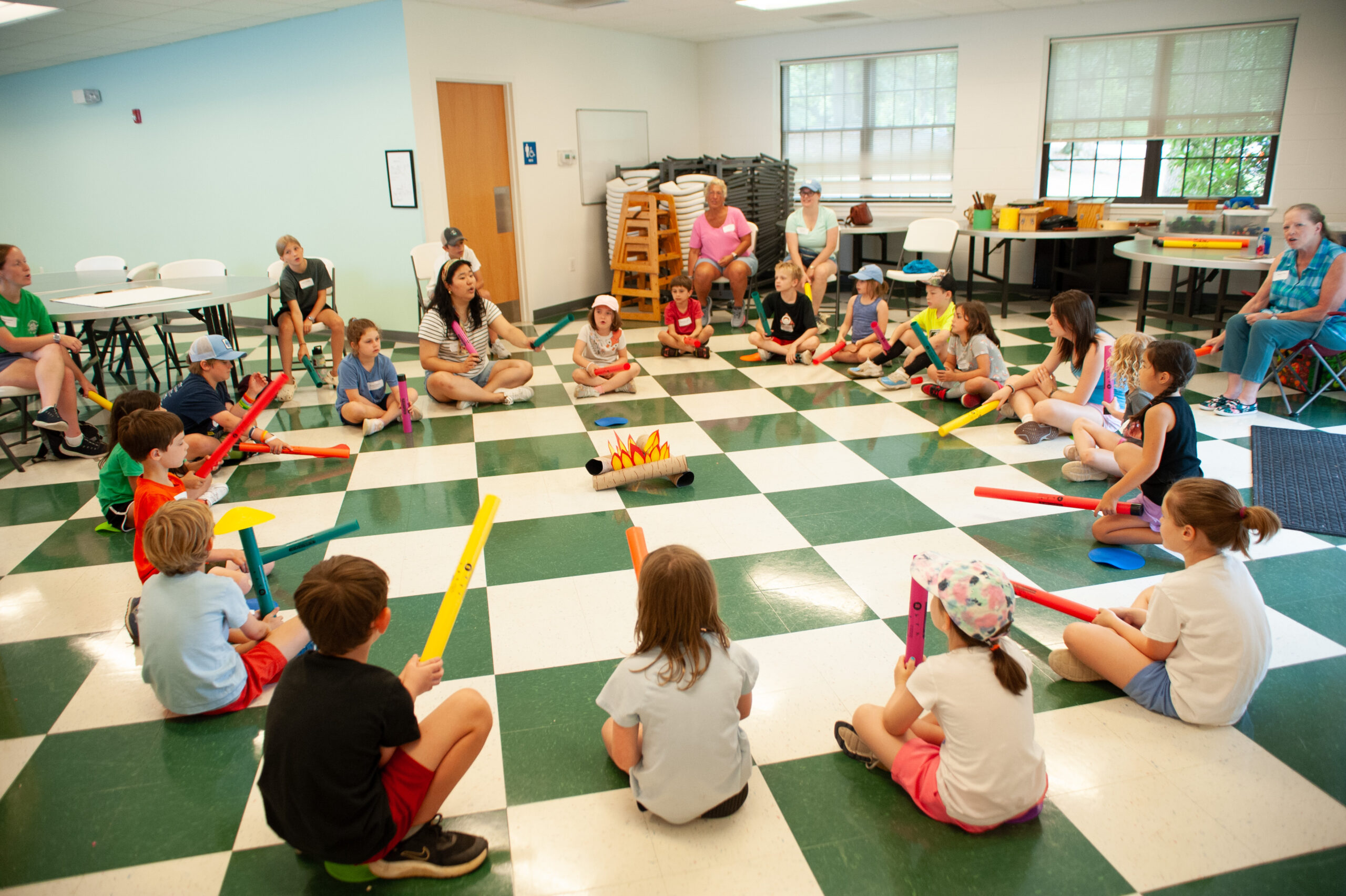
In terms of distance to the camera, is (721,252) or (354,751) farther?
(721,252)

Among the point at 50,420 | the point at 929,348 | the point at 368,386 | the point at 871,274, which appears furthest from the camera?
the point at 871,274

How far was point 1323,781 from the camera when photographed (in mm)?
2086

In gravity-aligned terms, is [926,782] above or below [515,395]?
below

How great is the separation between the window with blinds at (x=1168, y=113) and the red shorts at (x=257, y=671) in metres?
8.45

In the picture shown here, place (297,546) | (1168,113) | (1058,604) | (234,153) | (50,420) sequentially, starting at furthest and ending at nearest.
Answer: (234,153), (1168,113), (50,420), (297,546), (1058,604)

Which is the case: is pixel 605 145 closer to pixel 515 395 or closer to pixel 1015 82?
pixel 1015 82

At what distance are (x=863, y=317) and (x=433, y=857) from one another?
4.98 meters

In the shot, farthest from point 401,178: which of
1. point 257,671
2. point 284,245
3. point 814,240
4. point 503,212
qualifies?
point 257,671

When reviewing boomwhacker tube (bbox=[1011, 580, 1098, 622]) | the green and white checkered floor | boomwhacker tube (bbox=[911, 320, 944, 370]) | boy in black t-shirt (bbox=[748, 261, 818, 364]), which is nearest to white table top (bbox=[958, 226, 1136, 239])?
boy in black t-shirt (bbox=[748, 261, 818, 364])

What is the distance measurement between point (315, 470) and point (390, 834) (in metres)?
2.98

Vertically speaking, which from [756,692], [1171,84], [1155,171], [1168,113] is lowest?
[756,692]

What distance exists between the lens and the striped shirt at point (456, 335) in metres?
5.29

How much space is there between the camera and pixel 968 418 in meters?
4.54

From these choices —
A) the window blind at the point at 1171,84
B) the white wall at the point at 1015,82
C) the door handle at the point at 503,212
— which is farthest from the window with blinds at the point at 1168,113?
the door handle at the point at 503,212
